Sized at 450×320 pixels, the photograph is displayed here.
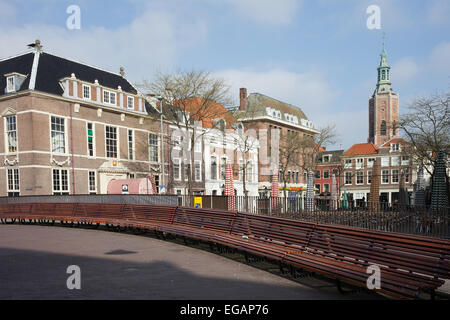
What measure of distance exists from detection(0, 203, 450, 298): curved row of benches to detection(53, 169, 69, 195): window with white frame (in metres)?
19.3

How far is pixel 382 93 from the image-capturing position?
10012cm

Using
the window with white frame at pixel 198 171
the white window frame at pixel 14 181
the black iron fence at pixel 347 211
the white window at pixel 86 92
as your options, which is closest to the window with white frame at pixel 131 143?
the white window at pixel 86 92

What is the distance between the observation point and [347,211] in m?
13.4

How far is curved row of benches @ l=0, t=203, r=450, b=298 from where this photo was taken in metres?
5.52

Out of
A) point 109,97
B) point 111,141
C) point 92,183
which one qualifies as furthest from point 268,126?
point 92,183

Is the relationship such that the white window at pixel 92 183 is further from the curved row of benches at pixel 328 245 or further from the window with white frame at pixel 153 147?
the curved row of benches at pixel 328 245

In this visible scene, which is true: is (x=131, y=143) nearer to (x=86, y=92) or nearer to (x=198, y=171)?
(x=86, y=92)

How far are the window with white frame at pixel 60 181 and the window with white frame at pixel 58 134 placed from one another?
1666 mm

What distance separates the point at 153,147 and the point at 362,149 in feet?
141

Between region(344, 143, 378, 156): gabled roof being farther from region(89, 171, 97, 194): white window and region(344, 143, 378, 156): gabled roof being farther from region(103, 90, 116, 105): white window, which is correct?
region(89, 171, 97, 194): white window

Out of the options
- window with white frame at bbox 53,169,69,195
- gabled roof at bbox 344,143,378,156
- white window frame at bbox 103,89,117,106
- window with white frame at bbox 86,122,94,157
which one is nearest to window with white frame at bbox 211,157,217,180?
white window frame at bbox 103,89,117,106

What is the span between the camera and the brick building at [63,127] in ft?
96.0

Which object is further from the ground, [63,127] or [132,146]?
[63,127]
